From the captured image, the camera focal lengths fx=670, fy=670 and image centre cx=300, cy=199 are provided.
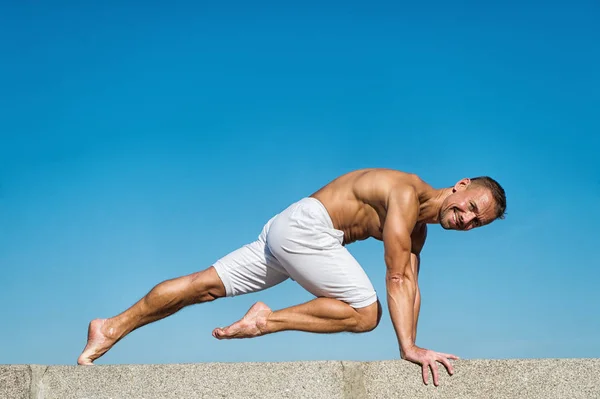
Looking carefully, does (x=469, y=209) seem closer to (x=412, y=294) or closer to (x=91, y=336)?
(x=412, y=294)

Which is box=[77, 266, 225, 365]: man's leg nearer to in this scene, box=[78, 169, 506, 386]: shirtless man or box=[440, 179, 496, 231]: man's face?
box=[78, 169, 506, 386]: shirtless man

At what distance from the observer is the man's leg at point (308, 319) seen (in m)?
4.34

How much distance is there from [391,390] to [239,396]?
2.77 feet

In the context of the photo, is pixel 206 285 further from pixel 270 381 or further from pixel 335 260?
pixel 270 381

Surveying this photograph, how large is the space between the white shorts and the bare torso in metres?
0.10

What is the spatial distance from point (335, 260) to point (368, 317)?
16.7 inches

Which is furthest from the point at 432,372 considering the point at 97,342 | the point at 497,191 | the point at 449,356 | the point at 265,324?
the point at 97,342

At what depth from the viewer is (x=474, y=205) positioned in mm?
4441

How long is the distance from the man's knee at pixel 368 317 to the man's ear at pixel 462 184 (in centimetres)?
96

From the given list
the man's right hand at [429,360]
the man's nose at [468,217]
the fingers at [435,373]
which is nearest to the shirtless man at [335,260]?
the man's nose at [468,217]

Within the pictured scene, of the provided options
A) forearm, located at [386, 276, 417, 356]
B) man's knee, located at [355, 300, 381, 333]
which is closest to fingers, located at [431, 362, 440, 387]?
forearm, located at [386, 276, 417, 356]

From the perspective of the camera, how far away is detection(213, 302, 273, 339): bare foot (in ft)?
14.2

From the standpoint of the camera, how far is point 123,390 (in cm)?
366

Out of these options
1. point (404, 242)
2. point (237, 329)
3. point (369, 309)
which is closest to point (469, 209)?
point (404, 242)
